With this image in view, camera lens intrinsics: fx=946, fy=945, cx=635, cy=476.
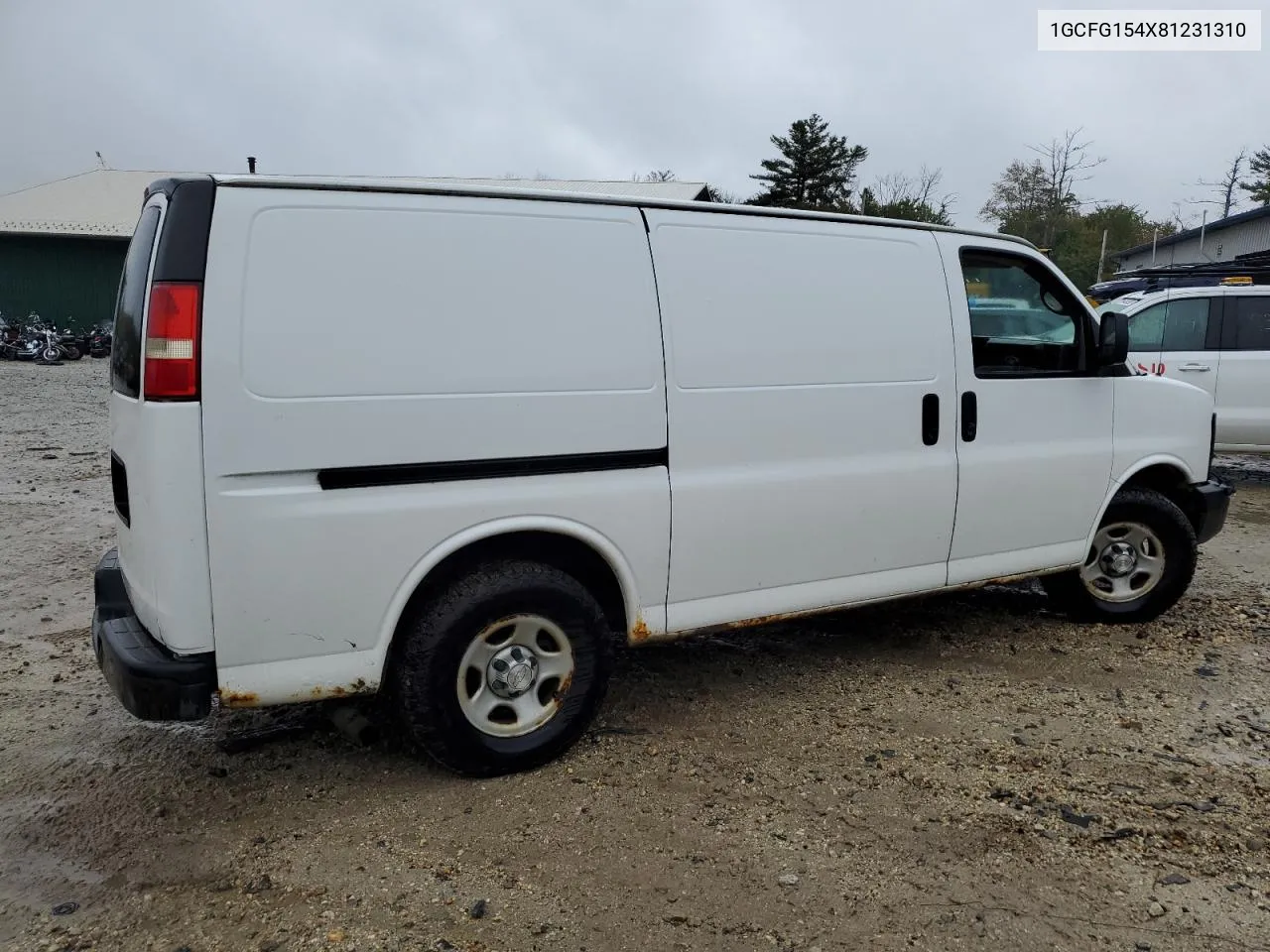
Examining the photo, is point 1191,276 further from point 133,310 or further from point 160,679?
point 160,679

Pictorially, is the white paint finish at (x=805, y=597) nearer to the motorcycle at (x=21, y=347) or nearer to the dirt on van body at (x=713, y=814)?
the dirt on van body at (x=713, y=814)

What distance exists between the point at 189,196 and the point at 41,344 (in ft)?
71.8

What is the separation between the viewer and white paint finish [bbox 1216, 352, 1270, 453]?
9102mm

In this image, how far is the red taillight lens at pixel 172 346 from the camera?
276 cm

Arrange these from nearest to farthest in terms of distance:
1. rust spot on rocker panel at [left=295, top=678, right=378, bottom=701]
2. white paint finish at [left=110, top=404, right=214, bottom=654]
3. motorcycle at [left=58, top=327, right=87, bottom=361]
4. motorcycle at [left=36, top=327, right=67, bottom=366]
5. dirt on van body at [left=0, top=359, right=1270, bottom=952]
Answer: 1. dirt on van body at [left=0, top=359, right=1270, bottom=952]
2. white paint finish at [left=110, top=404, right=214, bottom=654]
3. rust spot on rocker panel at [left=295, top=678, right=378, bottom=701]
4. motorcycle at [left=36, top=327, right=67, bottom=366]
5. motorcycle at [left=58, top=327, right=87, bottom=361]

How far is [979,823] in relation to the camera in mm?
3162

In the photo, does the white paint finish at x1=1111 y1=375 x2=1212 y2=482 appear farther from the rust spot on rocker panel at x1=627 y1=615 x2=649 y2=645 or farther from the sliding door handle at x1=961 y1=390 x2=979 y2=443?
the rust spot on rocker panel at x1=627 y1=615 x2=649 y2=645

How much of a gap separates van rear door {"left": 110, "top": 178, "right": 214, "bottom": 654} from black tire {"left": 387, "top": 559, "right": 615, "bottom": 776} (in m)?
0.66

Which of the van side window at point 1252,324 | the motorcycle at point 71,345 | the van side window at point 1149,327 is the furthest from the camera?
the motorcycle at point 71,345

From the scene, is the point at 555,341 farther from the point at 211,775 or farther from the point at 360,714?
the point at 211,775

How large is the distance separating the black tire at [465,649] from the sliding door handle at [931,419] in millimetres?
1684

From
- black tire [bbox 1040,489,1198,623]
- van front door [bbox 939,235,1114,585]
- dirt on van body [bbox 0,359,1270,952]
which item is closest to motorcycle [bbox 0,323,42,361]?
dirt on van body [bbox 0,359,1270,952]

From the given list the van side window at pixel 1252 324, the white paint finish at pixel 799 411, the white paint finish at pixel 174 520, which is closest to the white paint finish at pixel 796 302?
the white paint finish at pixel 799 411

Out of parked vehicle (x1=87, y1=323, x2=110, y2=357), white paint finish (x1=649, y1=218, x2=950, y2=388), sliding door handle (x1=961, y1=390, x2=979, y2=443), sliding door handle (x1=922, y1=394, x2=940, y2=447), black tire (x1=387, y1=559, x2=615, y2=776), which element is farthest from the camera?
parked vehicle (x1=87, y1=323, x2=110, y2=357)
